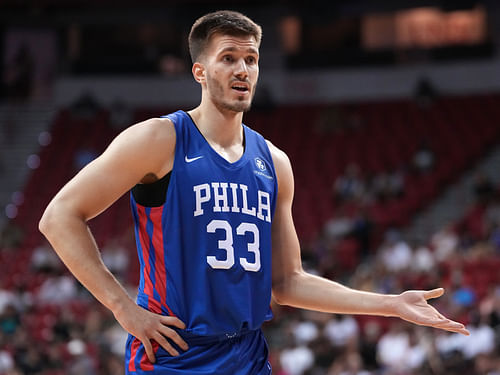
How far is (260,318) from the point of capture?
315 cm

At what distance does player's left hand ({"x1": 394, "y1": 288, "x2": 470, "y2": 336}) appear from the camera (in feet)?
10.1

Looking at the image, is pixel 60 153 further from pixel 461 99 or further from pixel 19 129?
pixel 461 99

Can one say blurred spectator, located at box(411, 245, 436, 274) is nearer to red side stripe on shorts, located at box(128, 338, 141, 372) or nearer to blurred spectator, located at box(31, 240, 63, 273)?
blurred spectator, located at box(31, 240, 63, 273)

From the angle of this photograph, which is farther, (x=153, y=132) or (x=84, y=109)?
(x=84, y=109)

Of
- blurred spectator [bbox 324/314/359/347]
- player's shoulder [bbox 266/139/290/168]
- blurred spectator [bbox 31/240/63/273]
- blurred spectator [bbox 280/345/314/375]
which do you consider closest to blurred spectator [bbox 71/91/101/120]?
blurred spectator [bbox 31/240/63/273]

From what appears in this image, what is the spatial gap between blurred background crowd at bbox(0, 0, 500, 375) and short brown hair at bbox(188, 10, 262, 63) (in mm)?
6336

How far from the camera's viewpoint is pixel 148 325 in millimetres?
2908

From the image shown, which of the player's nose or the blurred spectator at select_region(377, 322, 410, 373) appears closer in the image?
the player's nose

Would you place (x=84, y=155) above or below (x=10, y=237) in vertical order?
above

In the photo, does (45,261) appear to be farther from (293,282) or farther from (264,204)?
(264,204)

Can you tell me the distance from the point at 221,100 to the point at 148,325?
929 millimetres

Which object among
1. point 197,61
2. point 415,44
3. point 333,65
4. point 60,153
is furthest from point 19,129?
point 197,61

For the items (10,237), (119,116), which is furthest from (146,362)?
(119,116)

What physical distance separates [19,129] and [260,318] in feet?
64.2
